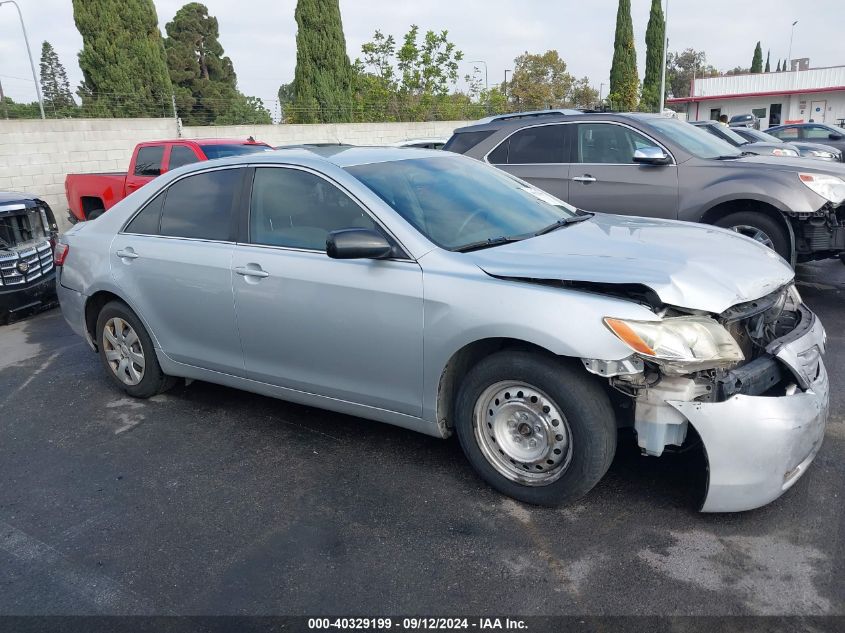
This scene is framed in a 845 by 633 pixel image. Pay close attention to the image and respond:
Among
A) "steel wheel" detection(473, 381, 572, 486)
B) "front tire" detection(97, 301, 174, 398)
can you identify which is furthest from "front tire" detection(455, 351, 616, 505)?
"front tire" detection(97, 301, 174, 398)

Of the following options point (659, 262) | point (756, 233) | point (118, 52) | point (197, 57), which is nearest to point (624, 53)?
point (197, 57)

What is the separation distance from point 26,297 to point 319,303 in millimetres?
5131

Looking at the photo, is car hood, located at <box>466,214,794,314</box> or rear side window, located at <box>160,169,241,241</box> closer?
car hood, located at <box>466,214,794,314</box>

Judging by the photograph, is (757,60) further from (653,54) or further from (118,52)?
(118,52)

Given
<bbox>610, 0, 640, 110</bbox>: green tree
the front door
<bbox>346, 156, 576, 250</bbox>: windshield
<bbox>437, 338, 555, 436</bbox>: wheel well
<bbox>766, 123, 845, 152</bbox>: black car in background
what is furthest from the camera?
<bbox>610, 0, 640, 110</bbox>: green tree

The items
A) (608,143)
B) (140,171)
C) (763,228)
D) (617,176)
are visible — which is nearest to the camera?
(763,228)

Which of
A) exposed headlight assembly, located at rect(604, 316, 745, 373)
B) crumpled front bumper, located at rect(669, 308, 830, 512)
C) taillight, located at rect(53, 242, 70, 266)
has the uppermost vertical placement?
taillight, located at rect(53, 242, 70, 266)

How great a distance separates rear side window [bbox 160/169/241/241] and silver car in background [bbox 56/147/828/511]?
0.05 feet

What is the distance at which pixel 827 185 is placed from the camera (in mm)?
6410

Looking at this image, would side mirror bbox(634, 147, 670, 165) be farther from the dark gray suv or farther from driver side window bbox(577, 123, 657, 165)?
driver side window bbox(577, 123, 657, 165)

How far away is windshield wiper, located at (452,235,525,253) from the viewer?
364cm

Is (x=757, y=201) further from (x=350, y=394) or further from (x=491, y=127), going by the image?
(x=350, y=394)

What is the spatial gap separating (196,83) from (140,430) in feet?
152

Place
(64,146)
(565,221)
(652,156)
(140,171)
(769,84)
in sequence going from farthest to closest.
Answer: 1. (769,84)
2. (64,146)
3. (140,171)
4. (652,156)
5. (565,221)
